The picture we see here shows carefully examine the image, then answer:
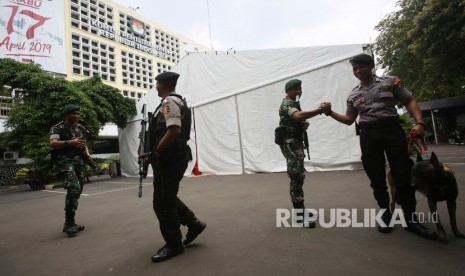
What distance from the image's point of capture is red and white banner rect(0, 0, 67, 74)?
3094 centimetres

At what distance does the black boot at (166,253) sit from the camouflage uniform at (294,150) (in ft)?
4.57

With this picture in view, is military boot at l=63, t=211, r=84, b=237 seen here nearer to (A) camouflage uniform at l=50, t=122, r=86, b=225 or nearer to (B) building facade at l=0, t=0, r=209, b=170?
(A) camouflage uniform at l=50, t=122, r=86, b=225

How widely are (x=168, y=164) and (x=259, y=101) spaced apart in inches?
286

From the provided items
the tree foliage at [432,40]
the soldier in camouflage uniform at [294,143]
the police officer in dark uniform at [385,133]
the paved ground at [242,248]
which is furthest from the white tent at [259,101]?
the tree foliage at [432,40]

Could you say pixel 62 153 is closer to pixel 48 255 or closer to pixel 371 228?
pixel 48 255

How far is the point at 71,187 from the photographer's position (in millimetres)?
3682

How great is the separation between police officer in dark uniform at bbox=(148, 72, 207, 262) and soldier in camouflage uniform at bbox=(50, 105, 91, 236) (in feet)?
6.22

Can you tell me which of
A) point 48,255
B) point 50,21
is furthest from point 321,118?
point 50,21

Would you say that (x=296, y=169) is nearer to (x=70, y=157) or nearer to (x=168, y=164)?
(x=168, y=164)

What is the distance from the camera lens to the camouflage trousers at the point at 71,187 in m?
3.68

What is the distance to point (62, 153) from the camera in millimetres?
3832

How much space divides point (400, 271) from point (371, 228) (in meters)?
0.98

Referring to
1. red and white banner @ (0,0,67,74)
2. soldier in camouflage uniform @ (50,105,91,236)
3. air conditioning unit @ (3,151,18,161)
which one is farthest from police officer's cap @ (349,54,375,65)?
red and white banner @ (0,0,67,74)

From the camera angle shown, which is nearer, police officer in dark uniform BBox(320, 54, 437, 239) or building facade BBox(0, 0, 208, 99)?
police officer in dark uniform BBox(320, 54, 437, 239)
